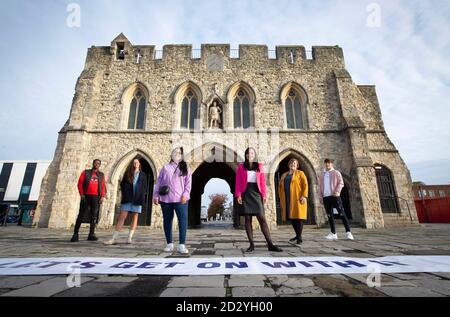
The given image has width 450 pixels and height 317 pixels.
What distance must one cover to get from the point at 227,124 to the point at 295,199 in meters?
6.68

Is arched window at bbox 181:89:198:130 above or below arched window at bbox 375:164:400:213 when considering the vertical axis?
above

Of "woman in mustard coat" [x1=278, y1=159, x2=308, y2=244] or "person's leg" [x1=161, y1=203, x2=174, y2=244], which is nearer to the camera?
"person's leg" [x1=161, y1=203, x2=174, y2=244]

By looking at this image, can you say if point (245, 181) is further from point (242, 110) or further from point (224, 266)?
point (242, 110)

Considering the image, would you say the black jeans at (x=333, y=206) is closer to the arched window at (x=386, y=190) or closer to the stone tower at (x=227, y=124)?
the stone tower at (x=227, y=124)

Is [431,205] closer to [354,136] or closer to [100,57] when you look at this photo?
[354,136]

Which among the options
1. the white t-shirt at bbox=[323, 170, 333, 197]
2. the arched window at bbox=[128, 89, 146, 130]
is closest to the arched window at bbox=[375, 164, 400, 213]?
the white t-shirt at bbox=[323, 170, 333, 197]

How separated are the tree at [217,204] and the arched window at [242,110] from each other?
121ft

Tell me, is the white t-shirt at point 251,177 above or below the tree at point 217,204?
below

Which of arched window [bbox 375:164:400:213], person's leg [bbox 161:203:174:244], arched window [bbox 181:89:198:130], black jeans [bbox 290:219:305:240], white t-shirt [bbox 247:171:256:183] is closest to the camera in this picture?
person's leg [bbox 161:203:174:244]

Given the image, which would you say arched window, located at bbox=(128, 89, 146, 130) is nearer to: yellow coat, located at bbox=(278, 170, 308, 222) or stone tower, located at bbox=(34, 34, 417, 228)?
stone tower, located at bbox=(34, 34, 417, 228)

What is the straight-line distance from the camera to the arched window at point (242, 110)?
1101 centimetres

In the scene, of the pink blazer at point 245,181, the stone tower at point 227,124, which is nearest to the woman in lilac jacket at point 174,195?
the pink blazer at point 245,181

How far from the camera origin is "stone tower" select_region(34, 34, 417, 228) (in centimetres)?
962

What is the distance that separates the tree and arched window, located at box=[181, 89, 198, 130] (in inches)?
1449
